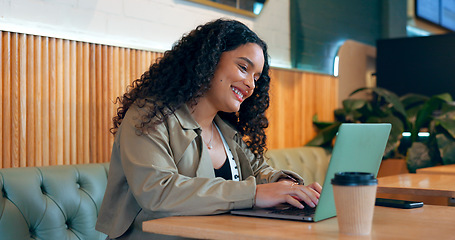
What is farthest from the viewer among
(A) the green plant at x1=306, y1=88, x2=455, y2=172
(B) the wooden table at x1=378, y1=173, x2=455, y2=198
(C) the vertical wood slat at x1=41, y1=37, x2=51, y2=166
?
(A) the green plant at x1=306, y1=88, x2=455, y2=172

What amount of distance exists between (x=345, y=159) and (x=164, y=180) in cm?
50

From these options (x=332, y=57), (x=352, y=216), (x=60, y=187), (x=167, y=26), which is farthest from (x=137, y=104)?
(x=332, y=57)

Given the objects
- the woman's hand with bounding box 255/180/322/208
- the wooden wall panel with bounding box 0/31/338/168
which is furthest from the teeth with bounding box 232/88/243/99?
the wooden wall panel with bounding box 0/31/338/168

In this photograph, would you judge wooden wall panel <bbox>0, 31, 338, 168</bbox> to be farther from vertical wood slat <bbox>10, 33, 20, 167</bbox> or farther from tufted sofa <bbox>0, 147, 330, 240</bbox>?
tufted sofa <bbox>0, 147, 330, 240</bbox>

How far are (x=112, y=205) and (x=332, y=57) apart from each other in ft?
9.88

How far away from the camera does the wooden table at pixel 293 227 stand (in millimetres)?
1112

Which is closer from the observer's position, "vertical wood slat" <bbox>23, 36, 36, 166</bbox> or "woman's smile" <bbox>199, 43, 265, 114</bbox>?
"woman's smile" <bbox>199, 43, 265, 114</bbox>

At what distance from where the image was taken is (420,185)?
213 cm

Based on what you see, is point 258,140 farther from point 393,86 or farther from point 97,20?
point 393,86

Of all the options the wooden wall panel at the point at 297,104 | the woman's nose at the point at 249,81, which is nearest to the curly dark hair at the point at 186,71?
the woman's nose at the point at 249,81

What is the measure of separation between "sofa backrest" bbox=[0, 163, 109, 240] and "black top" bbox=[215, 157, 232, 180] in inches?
23.4

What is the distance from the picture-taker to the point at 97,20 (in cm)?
247

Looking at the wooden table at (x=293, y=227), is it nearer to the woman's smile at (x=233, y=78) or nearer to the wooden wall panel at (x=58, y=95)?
the woman's smile at (x=233, y=78)

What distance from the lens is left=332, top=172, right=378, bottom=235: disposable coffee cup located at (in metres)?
1.07
